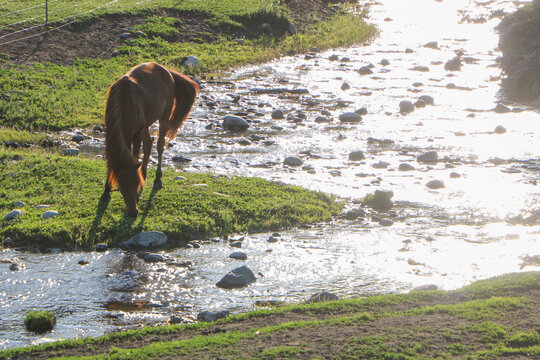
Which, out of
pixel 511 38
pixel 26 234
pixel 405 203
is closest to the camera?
pixel 26 234

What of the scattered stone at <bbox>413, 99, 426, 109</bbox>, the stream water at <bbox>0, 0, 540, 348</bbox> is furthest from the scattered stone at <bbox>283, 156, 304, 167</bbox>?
the scattered stone at <bbox>413, 99, 426, 109</bbox>

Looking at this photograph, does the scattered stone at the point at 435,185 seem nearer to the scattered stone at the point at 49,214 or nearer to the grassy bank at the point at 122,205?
the grassy bank at the point at 122,205

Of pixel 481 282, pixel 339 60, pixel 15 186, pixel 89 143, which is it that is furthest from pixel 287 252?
pixel 339 60

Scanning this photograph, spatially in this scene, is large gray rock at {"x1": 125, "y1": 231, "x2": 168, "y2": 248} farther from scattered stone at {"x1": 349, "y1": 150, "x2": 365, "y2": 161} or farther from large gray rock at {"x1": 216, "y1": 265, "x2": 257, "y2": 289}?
scattered stone at {"x1": 349, "y1": 150, "x2": 365, "y2": 161}

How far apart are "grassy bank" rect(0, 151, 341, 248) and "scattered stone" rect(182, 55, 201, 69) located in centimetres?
1008

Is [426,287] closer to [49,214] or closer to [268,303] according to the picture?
[268,303]

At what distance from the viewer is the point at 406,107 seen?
20.6 metres

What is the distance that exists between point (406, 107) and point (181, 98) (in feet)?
30.9

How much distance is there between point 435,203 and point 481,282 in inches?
177

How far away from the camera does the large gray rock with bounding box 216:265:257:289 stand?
893 cm

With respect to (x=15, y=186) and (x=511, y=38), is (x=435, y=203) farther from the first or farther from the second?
(x=511, y=38)

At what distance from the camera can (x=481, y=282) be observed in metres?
8.66

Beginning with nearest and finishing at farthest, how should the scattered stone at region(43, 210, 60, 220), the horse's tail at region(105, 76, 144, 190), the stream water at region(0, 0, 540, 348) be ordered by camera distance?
the stream water at region(0, 0, 540, 348), the horse's tail at region(105, 76, 144, 190), the scattered stone at region(43, 210, 60, 220)

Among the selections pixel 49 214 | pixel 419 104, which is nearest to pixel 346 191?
pixel 49 214
